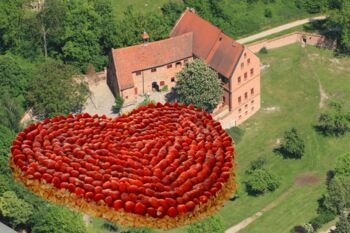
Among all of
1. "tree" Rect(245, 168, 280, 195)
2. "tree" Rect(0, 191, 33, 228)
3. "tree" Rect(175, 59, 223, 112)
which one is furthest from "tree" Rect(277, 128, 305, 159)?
"tree" Rect(0, 191, 33, 228)

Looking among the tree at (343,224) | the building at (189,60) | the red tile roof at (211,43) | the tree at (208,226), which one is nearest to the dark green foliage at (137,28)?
the red tile roof at (211,43)

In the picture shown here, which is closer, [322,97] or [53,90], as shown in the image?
[53,90]

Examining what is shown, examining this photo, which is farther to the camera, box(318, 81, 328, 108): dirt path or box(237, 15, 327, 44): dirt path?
box(237, 15, 327, 44): dirt path

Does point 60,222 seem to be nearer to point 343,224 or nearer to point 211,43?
point 343,224

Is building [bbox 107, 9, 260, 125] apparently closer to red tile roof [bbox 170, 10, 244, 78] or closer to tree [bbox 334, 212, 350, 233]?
red tile roof [bbox 170, 10, 244, 78]

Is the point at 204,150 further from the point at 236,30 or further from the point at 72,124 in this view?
the point at 236,30

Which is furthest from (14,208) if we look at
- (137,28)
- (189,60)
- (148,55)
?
(189,60)

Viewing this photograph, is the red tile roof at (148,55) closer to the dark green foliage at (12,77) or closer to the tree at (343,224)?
the dark green foliage at (12,77)
